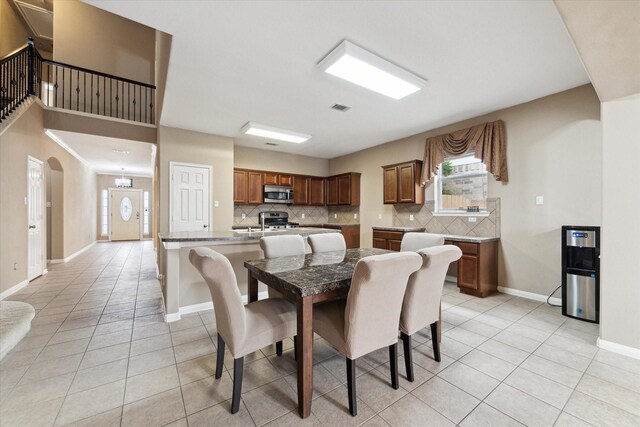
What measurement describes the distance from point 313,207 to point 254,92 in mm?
4142

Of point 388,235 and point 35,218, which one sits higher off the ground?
point 35,218

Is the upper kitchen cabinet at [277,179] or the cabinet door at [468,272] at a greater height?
the upper kitchen cabinet at [277,179]

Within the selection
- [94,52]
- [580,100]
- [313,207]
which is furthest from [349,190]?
[94,52]

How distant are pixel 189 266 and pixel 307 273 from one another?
197cm

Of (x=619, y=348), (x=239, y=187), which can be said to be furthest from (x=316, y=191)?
(x=619, y=348)

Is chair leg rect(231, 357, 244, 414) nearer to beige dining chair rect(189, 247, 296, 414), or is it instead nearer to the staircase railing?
beige dining chair rect(189, 247, 296, 414)

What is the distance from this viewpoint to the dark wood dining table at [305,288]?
1.56m

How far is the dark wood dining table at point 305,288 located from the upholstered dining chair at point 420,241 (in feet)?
3.51

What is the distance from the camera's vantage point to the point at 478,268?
378 cm

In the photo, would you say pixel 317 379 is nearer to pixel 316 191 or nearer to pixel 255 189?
pixel 255 189

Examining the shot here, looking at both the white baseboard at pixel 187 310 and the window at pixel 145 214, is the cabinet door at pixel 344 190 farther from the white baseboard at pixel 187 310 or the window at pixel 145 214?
the window at pixel 145 214

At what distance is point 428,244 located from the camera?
2799 millimetres

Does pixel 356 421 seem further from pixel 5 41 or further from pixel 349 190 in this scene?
pixel 5 41

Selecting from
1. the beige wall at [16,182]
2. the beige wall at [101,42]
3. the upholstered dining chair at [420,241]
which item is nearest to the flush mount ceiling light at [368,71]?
the upholstered dining chair at [420,241]
